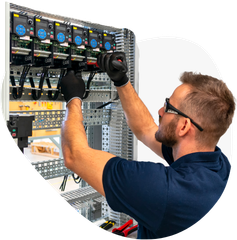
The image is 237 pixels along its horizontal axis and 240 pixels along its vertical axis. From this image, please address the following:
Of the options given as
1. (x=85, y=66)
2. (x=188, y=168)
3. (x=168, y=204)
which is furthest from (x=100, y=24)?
(x=168, y=204)

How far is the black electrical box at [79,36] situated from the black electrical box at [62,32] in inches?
1.2

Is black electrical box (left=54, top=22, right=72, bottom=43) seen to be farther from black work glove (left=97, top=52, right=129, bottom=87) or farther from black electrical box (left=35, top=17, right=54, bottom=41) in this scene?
black work glove (left=97, top=52, right=129, bottom=87)

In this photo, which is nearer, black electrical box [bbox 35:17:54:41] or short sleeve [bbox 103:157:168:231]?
short sleeve [bbox 103:157:168:231]

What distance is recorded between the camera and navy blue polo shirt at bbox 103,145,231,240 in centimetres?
107

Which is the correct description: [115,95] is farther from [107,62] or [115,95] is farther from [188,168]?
[188,168]

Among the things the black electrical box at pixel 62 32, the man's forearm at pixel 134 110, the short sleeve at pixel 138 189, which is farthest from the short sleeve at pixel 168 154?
the black electrical box at pixel 62 32

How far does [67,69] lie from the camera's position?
1.86 m

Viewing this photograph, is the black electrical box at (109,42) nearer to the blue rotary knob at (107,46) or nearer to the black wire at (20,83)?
the blue rotary knob at (107,46)

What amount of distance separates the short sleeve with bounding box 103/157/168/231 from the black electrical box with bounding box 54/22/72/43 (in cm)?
95

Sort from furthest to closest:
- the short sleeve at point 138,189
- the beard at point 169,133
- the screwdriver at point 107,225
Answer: the screwdriver at point 107,225 < the beard at point 169,133 < the short sleeve at point 138,189

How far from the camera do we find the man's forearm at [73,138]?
1249 mm

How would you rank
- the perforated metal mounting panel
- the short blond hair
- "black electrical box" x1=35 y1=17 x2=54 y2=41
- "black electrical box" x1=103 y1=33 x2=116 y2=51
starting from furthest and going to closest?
"black electrical box" x1=103 y1=33 x2=116 y2=51 < the perforated metal mounting panel < "black electrical box" x1=35 y1=17 x2=54 y2=41 < the short blond hair

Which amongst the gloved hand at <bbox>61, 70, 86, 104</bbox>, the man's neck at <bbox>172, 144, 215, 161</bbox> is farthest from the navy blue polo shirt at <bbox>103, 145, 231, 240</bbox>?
the gloved hand at <bbox>61, 70, 86, 104</bbox>

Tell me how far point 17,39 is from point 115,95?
3.05 feet
